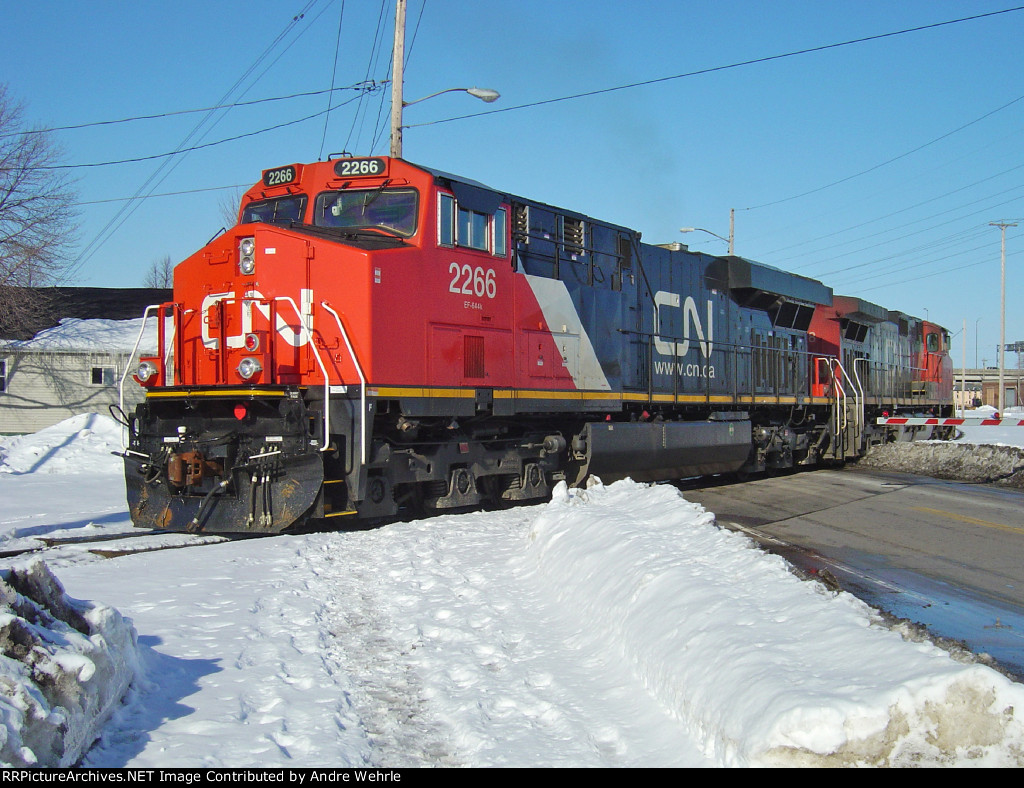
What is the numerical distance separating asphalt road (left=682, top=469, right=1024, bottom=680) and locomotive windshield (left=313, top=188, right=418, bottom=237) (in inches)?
195

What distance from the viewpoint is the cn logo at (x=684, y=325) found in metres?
12.8

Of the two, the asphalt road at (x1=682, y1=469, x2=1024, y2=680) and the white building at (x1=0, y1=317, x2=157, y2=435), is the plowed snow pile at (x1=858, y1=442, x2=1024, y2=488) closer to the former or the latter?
the asphalt road at (x1=682, y1=469, x2=1024, y2=680)

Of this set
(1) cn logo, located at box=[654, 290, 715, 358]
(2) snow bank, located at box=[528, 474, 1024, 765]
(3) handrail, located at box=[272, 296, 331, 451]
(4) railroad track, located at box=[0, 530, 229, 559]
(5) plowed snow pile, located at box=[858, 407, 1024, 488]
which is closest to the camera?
(2) snow bank, located at box=[528, 474, 1024, 765]

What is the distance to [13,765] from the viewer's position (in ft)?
9.03

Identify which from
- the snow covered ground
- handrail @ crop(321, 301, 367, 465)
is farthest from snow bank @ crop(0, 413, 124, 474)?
the snow covered ground

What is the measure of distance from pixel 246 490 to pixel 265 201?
3.66m

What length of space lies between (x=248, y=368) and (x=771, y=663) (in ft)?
18.2

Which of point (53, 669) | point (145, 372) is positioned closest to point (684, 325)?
point (145, 372)

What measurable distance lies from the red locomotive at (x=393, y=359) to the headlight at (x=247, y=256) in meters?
0.01

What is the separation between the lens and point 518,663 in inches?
183

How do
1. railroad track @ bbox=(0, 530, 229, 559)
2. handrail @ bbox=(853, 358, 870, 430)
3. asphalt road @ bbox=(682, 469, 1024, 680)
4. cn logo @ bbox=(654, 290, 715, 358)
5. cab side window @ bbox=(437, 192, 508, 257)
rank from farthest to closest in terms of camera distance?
1. handrail @ bbox=(853, 358, 870, 430)
2. cn logo @ bbox=(654, 290, 715, 358)
3. cab side window @ bbox=(437, 192, 508, 257)
4. railroad track @ bbox=(0, 530, 229, 559)
5. asphalt road @ bbox=(682, 469, 1024, 680)

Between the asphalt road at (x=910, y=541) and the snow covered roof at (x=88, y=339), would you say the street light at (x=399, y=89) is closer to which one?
the asphalt road at (x=910, y=541)

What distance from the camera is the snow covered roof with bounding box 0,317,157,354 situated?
83.1 feet

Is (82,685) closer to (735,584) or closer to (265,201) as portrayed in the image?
(735,584)
